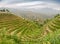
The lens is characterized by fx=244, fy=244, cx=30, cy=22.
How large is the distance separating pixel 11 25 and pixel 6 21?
2.70 metres

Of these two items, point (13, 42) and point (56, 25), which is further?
point (56, 25)

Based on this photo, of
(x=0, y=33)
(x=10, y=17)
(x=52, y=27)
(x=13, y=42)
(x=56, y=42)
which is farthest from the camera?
(x=10, y=17)

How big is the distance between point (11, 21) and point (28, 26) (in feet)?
13.2

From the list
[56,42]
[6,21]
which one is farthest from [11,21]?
[56,42]

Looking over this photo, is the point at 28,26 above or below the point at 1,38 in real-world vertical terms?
below

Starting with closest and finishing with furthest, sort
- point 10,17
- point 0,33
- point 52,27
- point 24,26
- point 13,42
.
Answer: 1. point 13,42
2. point 0,33
3. point 52,27
4. point 24,26
5. point 10,17

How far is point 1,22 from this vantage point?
51938 millimetres

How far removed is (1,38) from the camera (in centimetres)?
1645

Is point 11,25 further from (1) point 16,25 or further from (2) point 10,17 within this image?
(2) point 10,17

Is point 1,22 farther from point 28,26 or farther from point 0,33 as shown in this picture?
point 0,33

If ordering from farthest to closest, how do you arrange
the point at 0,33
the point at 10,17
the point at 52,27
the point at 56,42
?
1. the point at 10,17
2. the point at 52,27
3. the point at 56,42
4. the point at 0,33

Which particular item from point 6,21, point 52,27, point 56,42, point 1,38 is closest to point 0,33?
point 1,38

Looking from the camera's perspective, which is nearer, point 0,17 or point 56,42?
point 56,42

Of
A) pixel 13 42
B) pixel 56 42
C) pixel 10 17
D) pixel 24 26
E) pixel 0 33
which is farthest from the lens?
pixel 10 17
